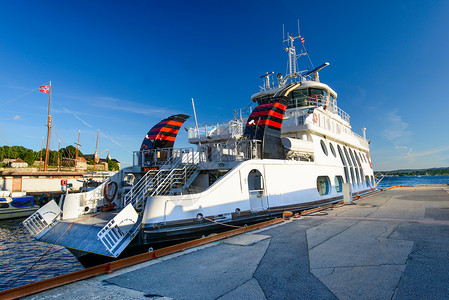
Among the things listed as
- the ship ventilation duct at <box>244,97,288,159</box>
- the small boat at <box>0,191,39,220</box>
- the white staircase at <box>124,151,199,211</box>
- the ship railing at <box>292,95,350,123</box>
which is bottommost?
the small boat at <box>0,191,39,220</box>

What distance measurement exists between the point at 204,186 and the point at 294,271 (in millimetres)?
8611

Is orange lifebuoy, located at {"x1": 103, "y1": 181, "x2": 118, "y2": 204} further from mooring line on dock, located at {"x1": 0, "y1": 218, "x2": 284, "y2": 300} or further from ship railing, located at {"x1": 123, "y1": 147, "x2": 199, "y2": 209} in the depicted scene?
mooring line on dock, located at {"x1": 0, "y1": 218, "x2": 284, "y2": 300}

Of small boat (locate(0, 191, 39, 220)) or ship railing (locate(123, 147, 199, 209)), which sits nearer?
ship railing (locate(123, 147, 199, 209))

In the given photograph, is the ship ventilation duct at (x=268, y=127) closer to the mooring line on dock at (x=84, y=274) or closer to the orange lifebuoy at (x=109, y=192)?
the mooring line on dock at (x=84, y=274)

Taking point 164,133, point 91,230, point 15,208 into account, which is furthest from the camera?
point 15,208

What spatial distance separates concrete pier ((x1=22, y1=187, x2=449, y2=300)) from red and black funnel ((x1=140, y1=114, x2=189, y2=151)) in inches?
396

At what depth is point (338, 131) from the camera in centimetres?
2133

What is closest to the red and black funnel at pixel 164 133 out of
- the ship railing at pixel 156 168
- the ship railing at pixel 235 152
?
the ship railing at pixel 156 168

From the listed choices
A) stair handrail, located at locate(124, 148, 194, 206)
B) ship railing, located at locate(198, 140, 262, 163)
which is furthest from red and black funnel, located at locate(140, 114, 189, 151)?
ship railing, located at locate(198, 140, 262, 163)

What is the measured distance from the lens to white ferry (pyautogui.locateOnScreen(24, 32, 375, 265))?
778 cm

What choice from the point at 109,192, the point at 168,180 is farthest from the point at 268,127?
the point at 109,192

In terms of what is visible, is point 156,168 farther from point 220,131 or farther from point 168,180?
point 220,131

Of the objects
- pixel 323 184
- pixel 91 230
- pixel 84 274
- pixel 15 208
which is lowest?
pixel 84 274

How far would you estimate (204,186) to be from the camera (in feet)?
42.7
